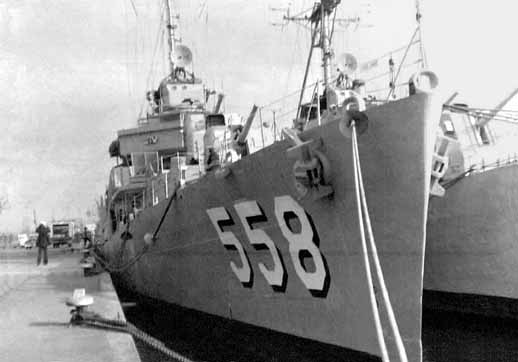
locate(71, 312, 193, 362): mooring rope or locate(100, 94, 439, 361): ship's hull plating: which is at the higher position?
locate(100, 94, 439, 361): ship's hull plating

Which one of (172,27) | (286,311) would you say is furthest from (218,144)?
(172,27)

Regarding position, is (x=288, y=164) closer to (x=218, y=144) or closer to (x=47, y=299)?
(x=218, y=144)

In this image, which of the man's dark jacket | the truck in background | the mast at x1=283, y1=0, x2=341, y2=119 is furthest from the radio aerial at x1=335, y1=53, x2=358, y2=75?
the truck in background

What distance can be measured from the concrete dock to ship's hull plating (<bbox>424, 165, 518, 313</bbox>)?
6386 mm

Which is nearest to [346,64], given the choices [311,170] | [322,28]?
[322,28]

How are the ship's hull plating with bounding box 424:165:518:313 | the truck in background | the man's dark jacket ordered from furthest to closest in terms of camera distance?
the truck in background → the man's dark jacket → the ship's hull plating with bounding box 424:165:518:313

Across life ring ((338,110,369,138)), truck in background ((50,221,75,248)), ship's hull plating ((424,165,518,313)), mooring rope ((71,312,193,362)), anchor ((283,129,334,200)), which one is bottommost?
mooring rope ((71,312,193,362))

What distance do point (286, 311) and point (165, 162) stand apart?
779 centimetres

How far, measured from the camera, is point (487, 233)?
11.1m

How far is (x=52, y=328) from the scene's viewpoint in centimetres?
722

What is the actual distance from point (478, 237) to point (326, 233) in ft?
19.1

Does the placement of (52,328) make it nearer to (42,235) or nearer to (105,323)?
(105,323)

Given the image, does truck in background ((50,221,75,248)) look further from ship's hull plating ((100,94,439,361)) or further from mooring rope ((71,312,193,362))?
mooring rope ((71,312,193,362))

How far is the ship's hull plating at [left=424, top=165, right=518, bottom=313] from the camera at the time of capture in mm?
10828
